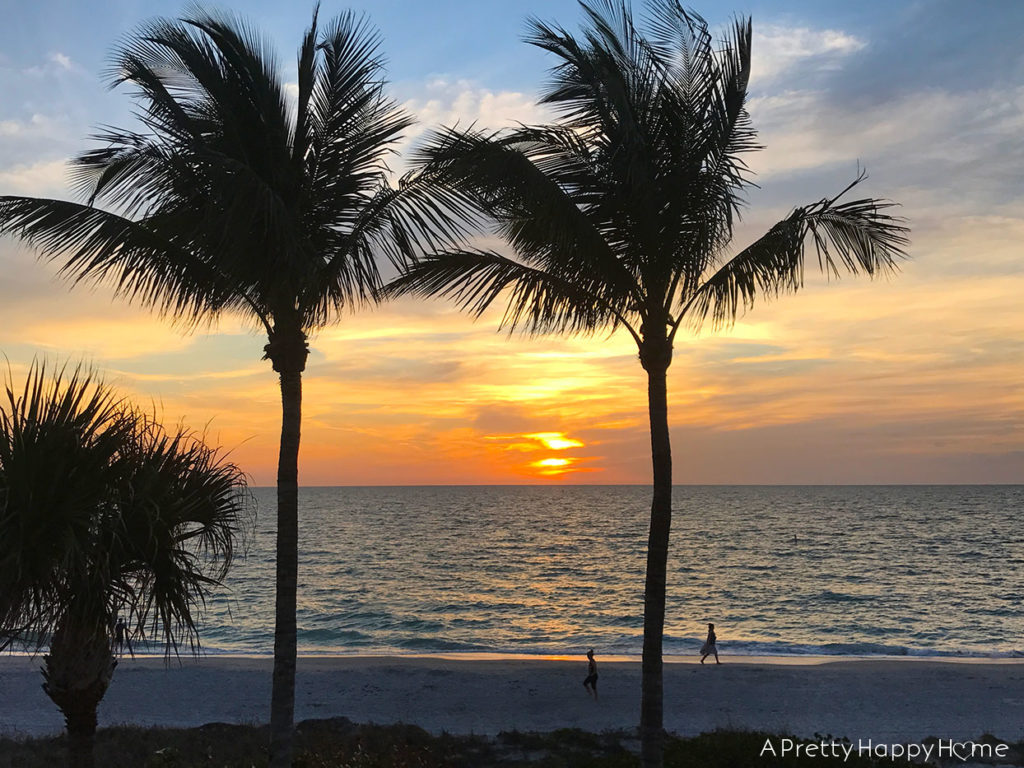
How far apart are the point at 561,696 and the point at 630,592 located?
28503 millimetres

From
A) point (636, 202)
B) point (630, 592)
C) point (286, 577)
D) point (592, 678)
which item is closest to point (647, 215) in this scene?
point (636, 202)

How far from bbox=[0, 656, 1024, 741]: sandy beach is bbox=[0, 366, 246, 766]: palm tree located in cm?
1092

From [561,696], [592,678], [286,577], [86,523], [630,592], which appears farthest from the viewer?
[630,592]

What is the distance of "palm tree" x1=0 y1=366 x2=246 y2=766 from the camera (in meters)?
6.57

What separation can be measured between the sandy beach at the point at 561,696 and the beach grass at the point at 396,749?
290 cm

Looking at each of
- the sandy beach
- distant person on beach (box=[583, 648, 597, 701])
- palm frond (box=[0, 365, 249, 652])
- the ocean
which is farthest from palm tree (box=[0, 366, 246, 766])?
distant person on beach (box=[583, 648, 597, 701])

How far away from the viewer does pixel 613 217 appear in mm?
9133

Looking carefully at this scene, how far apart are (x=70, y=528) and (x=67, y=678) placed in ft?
7.97

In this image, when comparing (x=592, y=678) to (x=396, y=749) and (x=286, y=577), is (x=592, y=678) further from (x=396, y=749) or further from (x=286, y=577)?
(x=286, y=577)

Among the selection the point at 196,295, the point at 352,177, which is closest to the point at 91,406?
the point at 196,295

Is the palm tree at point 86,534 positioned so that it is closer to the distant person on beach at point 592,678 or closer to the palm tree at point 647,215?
the palm tree at point 647,215

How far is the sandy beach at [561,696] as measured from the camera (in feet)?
58.9

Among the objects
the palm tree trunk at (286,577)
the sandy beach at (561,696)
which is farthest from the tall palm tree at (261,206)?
the sandy beach at (561,696)

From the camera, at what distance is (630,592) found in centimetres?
4834
